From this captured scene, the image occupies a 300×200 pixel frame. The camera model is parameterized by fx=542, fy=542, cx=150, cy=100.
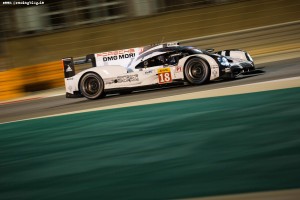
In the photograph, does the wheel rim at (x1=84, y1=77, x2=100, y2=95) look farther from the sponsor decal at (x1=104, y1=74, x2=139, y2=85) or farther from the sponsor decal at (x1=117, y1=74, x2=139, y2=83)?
the sponsor decal at (x1=117, y1=74, x2=139, y2=83)

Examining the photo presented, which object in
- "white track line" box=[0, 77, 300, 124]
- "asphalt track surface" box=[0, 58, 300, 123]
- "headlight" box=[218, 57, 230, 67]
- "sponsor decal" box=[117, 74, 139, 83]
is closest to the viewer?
"white track line" box=[0, 77, 300, 124]

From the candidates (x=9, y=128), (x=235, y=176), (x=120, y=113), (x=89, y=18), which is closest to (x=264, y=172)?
(x=235, y=176)

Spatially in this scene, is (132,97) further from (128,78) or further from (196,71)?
(196,71)

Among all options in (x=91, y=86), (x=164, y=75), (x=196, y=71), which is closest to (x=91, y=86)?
(x=91, y=86)

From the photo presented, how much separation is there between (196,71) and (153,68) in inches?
38.1

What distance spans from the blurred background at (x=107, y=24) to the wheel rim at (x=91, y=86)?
551cm

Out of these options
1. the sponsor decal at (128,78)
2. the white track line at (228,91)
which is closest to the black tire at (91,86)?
the sponsor decal at (128,78)

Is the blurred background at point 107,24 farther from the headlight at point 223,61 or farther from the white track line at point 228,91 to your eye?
the white track line at point 228,91

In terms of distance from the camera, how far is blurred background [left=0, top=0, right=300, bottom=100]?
18.8 meters

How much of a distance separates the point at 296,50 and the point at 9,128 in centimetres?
973

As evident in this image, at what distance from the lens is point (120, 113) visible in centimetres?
997

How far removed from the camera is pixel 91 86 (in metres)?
12.6

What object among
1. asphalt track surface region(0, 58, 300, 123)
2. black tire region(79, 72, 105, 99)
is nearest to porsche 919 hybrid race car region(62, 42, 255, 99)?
black tire region(79, 72, 105, 99)

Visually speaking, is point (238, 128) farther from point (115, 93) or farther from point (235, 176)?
point (115, 93)
